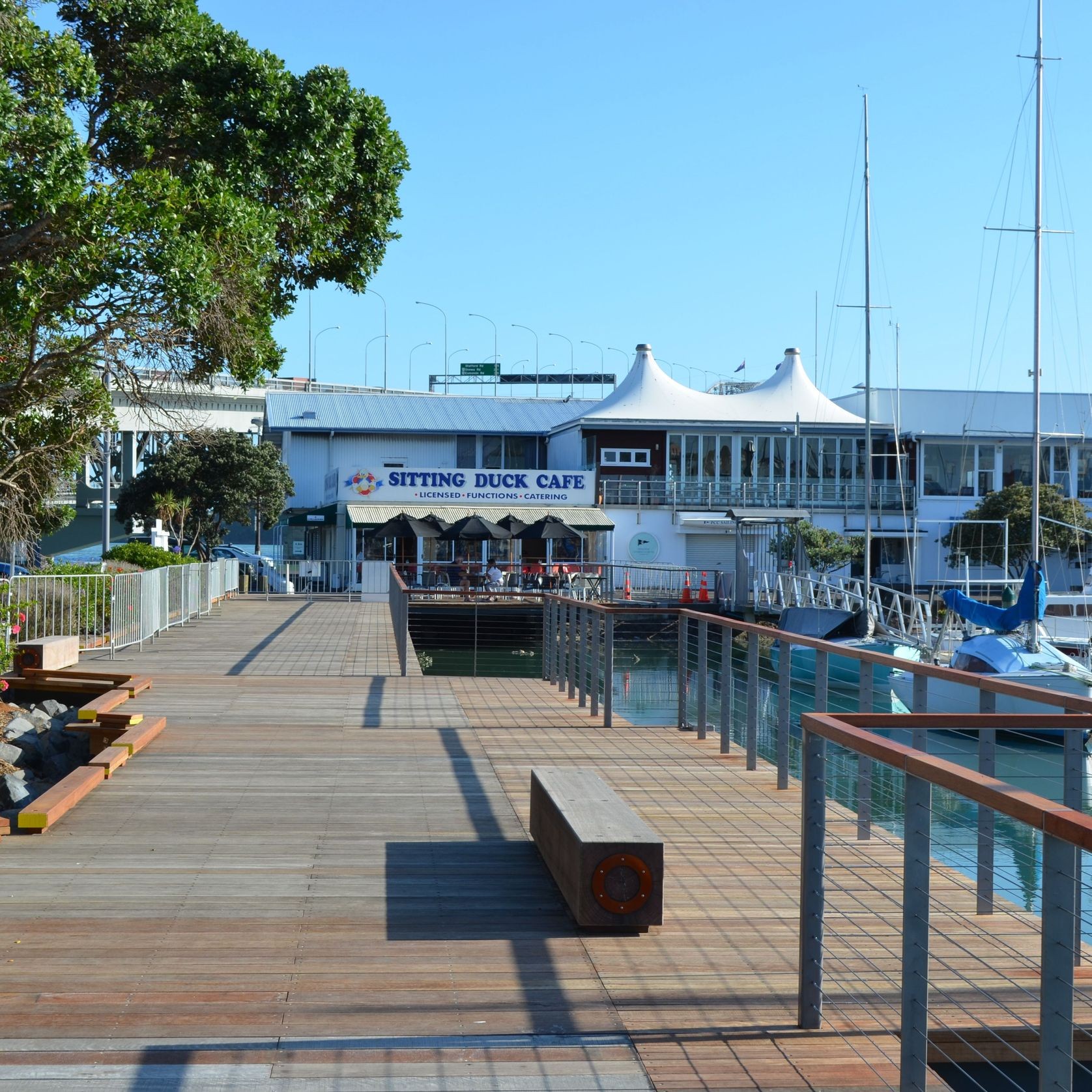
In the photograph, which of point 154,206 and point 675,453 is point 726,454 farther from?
point 154,206

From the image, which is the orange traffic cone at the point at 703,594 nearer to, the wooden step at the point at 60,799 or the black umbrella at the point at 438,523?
the black umbrella at the point at 438,523

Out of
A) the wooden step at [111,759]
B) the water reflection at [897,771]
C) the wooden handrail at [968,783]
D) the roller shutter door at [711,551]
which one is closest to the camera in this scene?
the wooden handrail at [968,783]

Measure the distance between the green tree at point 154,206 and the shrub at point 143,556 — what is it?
1136cm

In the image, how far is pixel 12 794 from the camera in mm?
8938

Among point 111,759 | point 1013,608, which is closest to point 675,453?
point 1013,608

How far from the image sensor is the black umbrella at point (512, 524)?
4138 cm

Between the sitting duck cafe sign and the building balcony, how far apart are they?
1728mm

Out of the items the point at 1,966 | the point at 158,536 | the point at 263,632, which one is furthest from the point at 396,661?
the point at 158,536

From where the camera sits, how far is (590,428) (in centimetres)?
4984

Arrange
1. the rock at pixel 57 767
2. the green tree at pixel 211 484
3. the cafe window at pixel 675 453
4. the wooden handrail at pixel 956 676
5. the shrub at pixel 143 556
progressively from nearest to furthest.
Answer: the wooden handrail at pixel 956 676, the rock at pixel 57 767, the shrub at pixel 143 556, the green tree at pixel 211 484, the cafe window at pixel 675 453

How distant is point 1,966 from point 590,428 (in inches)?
1795

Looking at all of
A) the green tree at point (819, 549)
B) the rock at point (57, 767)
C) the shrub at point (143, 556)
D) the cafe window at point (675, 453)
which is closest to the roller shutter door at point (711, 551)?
the cafe window at point (675, 453)

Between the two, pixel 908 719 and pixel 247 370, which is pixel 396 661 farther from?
pixel 908 719

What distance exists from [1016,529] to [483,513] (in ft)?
56.6
